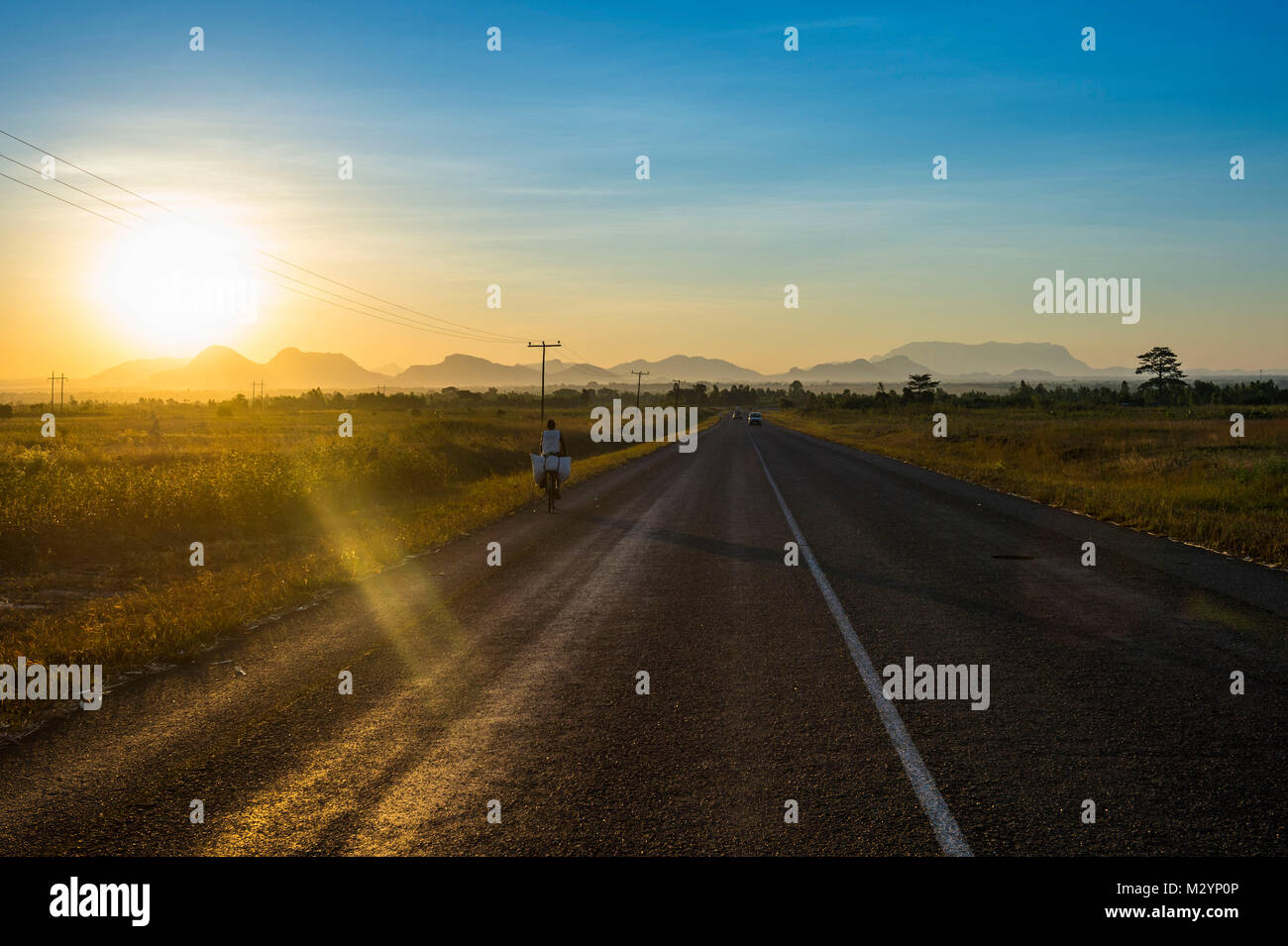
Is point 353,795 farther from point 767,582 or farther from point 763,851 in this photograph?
point 767,582

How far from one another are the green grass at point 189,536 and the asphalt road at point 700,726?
95 cm

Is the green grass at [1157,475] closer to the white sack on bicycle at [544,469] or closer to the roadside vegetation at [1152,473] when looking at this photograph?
the roadside vegetation at [1152,473]

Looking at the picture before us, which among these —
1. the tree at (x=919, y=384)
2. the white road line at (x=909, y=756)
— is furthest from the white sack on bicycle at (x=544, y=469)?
the tree at (x=919, y=384)

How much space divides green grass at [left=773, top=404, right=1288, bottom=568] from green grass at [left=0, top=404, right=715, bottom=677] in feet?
41.7

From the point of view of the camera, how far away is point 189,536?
1566 centimetres

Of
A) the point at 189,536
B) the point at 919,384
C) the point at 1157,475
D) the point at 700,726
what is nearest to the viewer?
the point at 700,726

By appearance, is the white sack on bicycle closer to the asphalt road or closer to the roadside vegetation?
the asphalt road

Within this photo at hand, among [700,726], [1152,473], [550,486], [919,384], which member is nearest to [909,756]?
[700,726]

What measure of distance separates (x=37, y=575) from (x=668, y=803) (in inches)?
443

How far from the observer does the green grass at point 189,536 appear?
881 centimetres

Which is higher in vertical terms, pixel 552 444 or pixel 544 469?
pixel 552 444

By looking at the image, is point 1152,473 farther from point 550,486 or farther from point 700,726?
point 700,726

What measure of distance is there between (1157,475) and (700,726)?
23.9 metres

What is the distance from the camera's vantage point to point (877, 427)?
233ft
